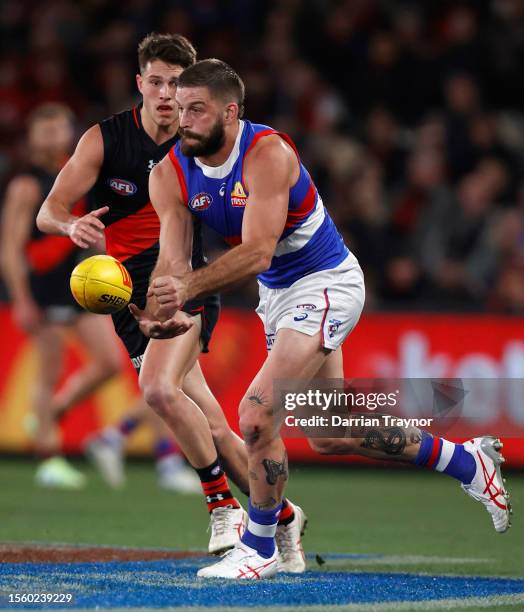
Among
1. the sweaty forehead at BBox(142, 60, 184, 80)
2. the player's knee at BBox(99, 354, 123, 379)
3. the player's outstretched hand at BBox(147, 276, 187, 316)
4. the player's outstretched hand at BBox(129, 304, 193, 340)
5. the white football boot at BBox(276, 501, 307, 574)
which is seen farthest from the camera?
the player's knee at BBox(99, 354, 123, 379)

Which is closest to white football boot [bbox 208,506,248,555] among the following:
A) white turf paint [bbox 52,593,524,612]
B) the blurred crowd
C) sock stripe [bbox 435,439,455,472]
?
sock stripe [bbox 435,439,455,472]

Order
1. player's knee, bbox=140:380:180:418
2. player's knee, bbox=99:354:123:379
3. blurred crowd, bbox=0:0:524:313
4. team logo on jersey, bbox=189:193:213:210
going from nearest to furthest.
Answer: team logo on jersey, bbox=189:193:213:210 < player's knee, bbox=140:380:180:418 < player's knee, bbox=99:354:123:379 < blurred crowd, bbox=0:0:524:313

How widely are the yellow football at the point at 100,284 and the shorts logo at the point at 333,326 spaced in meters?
0.98

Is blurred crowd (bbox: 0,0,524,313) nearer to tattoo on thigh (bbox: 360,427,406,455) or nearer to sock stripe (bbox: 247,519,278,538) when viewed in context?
tattoo on thigh (bbox: 360,427,406,455)

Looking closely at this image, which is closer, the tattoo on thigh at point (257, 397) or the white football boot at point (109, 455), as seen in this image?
the tattoo on thigh at point (257, 397)

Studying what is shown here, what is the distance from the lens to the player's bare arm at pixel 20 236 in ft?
37.0

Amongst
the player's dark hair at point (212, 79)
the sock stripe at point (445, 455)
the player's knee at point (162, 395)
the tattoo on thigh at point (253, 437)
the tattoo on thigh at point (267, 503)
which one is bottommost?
the sock stripe at point (445, 455)

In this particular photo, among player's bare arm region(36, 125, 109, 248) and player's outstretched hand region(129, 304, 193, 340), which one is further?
player's bare arm region(36, 125, 109, 248)

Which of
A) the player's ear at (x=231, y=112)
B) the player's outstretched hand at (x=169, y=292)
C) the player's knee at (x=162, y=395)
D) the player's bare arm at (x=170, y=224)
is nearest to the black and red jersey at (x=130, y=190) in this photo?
the player's knee at (x=162, y=395)

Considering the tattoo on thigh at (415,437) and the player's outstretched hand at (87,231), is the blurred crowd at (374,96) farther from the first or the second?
the player's outstretched hand at (87,231)

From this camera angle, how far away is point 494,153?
48.6 feet

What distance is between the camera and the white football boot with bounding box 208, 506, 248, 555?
6.82 meters

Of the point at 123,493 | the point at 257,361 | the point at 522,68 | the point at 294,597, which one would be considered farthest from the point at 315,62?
the point at 294,597

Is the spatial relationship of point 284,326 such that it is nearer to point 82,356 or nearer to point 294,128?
point 82,356
